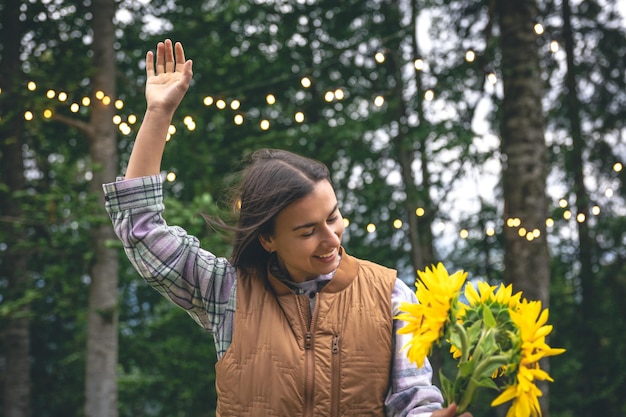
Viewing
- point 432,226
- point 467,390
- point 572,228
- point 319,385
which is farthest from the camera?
point 572,228

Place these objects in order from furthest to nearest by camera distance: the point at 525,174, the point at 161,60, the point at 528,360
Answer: the point at 525,174, the point at 161,60, the point at 528,360

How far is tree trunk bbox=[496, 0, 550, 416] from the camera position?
170 inches

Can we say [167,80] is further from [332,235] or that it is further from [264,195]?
[332,235]

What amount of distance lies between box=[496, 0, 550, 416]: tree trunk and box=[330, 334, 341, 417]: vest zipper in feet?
10.2

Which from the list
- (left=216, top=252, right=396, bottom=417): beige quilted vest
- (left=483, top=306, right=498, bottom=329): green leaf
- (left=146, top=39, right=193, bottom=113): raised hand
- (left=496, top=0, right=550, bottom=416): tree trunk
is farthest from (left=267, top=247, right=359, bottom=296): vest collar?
(left=496, top=0, right=550, bottom=416): tree trunk

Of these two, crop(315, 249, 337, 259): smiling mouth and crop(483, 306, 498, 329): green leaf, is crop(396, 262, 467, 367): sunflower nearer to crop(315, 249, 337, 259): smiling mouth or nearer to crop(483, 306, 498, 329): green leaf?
crop(483, 306, 498, 329): green leaf

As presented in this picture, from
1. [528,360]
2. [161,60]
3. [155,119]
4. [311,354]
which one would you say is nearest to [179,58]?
[161,60]

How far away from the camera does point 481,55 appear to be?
16.4 ft

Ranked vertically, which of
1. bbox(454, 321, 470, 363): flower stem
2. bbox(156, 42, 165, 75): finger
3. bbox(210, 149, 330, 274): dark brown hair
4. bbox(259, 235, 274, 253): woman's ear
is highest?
bbox(156, 42, 165, 75): finger

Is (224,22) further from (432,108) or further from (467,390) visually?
(467,390)

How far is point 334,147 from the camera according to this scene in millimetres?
6773

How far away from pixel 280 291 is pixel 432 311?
0.40 m

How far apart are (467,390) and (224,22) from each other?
5.79 meters

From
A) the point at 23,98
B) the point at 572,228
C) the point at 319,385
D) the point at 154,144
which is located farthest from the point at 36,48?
the point at 572,228
